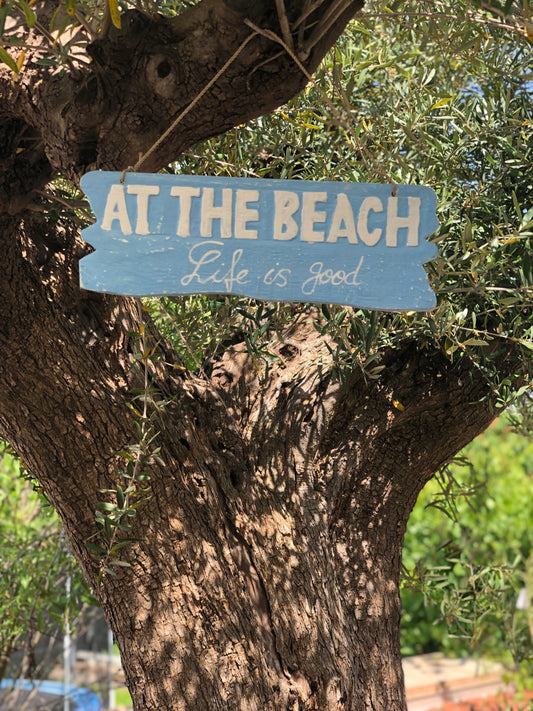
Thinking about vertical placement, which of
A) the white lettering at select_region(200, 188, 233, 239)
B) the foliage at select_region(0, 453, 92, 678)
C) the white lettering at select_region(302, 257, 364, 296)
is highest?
the white lettering at select_region(200, 188, 233, 239)

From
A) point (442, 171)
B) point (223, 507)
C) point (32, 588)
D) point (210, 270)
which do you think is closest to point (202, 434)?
point (223, 507)

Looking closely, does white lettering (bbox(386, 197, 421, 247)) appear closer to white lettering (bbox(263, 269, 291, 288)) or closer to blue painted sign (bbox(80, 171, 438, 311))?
blue painted sign (bbox(80, 171, 438, 311))

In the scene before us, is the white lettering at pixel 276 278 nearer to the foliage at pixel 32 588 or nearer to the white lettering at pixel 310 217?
the white lettering at pixel 310 217

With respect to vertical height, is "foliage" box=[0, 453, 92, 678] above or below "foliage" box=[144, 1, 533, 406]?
below

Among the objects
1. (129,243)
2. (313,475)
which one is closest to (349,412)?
(313,475)

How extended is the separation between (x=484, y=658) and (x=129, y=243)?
7.99 metres

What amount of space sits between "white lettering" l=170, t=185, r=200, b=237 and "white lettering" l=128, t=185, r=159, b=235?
39 millimetres

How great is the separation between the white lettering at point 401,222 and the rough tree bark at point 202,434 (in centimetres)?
37

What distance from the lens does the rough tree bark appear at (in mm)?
1568

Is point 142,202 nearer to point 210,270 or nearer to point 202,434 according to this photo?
point 210,270

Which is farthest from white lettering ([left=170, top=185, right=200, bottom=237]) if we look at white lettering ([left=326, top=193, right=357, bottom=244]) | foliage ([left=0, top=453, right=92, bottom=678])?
foliage ([left=0, top=453, right=92, bottom=678])

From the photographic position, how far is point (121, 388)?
6.18 ft

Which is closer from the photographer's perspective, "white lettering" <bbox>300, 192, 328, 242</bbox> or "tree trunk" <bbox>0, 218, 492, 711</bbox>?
"white lettering" <bbox>300, 192, 328, 242</bbox>

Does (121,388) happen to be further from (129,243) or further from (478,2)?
(478,2)
